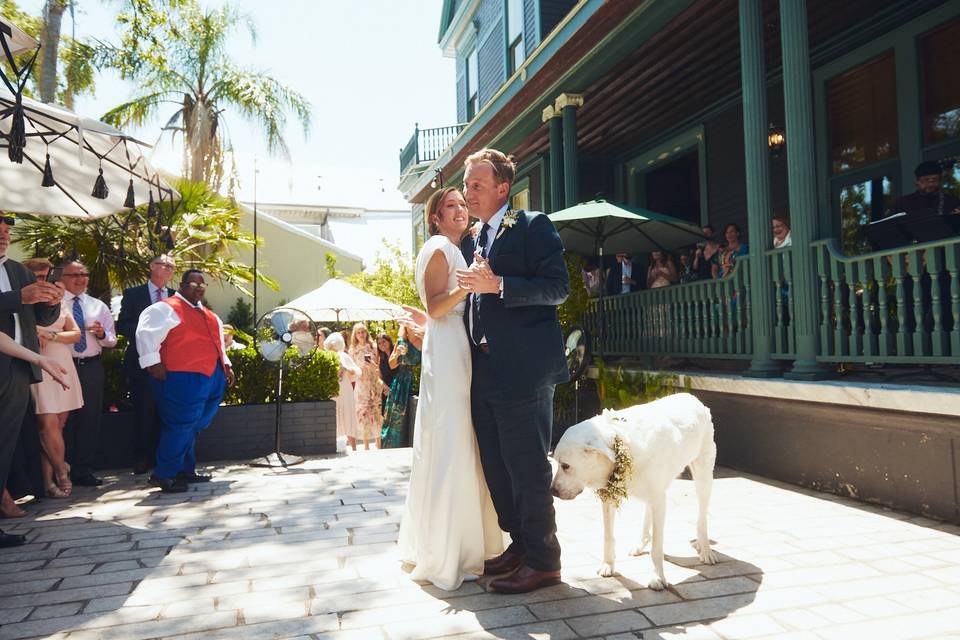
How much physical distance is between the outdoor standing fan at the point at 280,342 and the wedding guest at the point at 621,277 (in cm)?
495

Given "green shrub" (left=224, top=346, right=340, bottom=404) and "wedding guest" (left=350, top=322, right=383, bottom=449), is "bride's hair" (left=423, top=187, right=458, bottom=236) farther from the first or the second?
"wedding guest" (left=350, top=322, right=383, bottom=449)

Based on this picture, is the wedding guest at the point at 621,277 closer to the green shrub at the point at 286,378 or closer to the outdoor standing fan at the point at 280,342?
the green shrub at the point at 286,378

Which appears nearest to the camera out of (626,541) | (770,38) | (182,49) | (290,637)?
(290,637)

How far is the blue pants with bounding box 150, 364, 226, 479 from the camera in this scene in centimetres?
604

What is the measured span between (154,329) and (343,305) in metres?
6.60

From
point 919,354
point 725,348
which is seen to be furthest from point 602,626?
point 725,348

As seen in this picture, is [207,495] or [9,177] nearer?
[207,495]

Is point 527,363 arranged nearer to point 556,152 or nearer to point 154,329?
point 154,329

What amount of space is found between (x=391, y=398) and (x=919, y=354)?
7.18 meters

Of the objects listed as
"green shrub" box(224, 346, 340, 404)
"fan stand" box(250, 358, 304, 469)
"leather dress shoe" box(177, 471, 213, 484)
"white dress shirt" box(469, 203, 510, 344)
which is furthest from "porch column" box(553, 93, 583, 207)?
"white dress shirt" box(469, 203, 510, 344)

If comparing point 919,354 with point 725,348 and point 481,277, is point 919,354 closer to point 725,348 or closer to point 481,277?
point 725,348

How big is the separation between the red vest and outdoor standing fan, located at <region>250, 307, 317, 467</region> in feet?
4.54

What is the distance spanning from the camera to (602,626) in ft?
9.29

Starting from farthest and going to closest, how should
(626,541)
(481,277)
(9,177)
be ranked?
(9,177)
(626,541)
(481,277)
